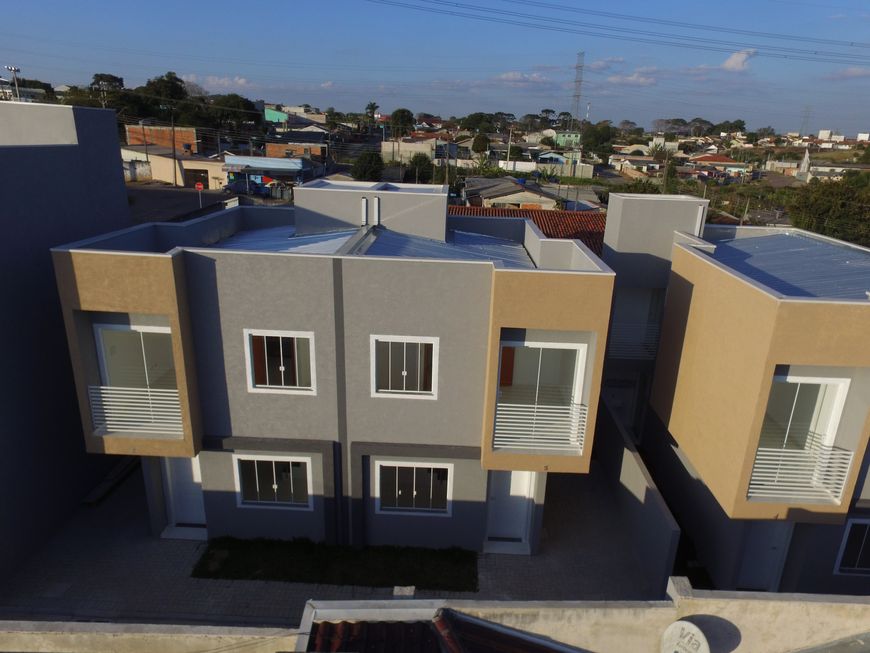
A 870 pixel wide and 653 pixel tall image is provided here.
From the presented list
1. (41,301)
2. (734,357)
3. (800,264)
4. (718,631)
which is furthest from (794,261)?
(41,301)

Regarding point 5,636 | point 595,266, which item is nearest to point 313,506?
point 5,636

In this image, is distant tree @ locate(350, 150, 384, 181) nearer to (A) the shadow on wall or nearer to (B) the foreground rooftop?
(B) the foreground rooftop

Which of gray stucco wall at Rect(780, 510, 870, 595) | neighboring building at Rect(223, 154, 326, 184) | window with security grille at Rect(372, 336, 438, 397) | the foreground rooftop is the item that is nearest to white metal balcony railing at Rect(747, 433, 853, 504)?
gray stucco wall at Rect(780, 510, 870, 595)

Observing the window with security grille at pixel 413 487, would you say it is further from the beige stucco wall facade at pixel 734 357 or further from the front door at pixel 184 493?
the beige stucco wall facade at pixel 734 357

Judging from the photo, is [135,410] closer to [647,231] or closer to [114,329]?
[114,329]

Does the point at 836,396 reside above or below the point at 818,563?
above

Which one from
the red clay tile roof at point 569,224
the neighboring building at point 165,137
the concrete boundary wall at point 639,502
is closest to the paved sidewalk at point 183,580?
the concrete boundary wall at point 639,502

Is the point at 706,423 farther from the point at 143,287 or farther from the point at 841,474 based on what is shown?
the point at 143,287
